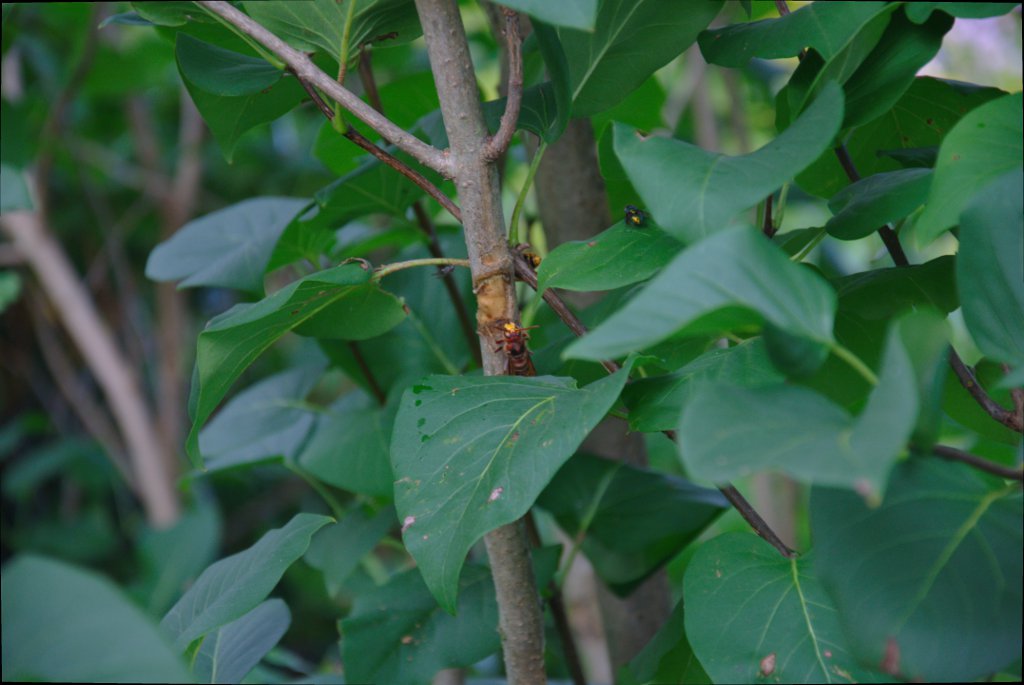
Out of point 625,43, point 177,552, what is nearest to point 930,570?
point 625,43

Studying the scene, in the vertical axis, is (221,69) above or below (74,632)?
above

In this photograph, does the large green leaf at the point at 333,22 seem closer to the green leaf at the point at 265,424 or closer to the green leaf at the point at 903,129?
the green leaf at the point at 903,129

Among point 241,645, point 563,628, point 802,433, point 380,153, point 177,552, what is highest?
point 380,153

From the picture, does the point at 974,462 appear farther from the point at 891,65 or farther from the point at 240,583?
the point at 240,583

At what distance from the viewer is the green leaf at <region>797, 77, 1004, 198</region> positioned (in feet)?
1.41

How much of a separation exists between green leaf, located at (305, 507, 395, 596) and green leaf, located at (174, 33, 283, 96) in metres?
0.32

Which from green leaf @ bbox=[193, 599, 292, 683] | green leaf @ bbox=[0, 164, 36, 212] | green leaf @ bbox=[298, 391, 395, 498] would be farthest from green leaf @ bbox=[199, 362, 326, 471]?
green leaf @ bbox=[0, 164, 36, 212]

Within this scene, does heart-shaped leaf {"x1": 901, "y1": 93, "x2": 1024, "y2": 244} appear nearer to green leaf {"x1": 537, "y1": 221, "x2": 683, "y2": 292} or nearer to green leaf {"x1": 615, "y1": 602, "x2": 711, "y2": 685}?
green leaf {"x1": 537, "y1": 221, "x2": 683, "y2": 292}

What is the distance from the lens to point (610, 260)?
0.35 metres

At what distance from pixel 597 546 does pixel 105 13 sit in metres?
1.19

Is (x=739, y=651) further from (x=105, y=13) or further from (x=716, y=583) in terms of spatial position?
(x=105, y=13)

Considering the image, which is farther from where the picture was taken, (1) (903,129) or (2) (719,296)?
(1) (903,129)

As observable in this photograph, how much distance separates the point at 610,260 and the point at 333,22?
16 cm

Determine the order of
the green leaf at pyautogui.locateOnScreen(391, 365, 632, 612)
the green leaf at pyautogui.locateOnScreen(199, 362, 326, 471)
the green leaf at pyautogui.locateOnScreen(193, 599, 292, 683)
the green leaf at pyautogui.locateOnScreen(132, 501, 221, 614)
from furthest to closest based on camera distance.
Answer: the green leaf at pyautogui.locateOnScreen(132, 501, 221, 614), the green leaf at pyautogui.locateOnScreen(199, 362, 326, 471), the green leaf at pyautogui.locateOnScreen(193, 599, 292, 683), the green leaf at pyautogui.locateOnScreen(391, 365, 632, 612)
